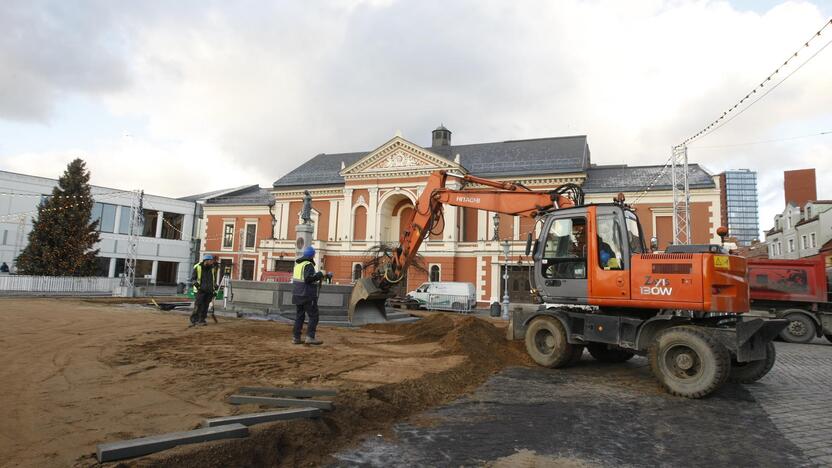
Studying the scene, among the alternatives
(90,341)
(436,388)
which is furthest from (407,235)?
(90,341)

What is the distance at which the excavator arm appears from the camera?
32.4ft

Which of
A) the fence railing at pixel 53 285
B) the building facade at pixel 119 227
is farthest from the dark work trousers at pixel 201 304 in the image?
the building facade at pixel 119 227

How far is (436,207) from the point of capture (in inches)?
474

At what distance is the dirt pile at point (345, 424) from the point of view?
3.54 m

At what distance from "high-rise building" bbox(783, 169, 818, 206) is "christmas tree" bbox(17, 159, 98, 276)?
200ft

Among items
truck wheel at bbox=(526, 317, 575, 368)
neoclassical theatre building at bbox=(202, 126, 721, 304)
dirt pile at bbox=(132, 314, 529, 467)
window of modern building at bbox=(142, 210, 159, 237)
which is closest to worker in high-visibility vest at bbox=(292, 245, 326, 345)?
dirt pile at bbox=(132, 314, 529, 467)

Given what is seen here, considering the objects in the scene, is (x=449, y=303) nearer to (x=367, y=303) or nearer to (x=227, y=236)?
(x=367, y=303)

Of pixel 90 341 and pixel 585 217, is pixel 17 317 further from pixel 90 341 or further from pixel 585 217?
pixel 585 217

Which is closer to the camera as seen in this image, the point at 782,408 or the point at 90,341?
the point at 782,408

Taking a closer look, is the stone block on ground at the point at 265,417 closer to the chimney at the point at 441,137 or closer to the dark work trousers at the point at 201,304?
the dark work trousers at the point at 201,304

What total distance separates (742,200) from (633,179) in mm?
183796

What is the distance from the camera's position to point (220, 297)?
25.4 m

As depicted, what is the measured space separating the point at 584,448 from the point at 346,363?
13.3 feet

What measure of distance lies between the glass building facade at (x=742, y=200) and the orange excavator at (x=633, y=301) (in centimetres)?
20615
